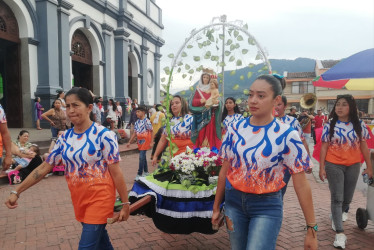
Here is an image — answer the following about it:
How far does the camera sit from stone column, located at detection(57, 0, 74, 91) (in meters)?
12.6

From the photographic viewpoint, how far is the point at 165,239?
3.99m

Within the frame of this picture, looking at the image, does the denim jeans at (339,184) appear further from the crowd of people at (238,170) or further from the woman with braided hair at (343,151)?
the crowd of people at (238,170)

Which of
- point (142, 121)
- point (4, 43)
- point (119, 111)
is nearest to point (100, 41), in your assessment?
point (119, 111)

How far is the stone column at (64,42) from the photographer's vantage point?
12.6m

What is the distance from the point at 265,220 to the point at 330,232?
2902mm

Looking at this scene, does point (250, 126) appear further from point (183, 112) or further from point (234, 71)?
point (183, 112)

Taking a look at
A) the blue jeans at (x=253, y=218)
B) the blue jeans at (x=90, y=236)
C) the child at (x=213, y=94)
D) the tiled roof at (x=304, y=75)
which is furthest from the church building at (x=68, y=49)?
the tiled roof at (x=304, y=75)

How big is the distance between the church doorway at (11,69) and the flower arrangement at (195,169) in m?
10.6

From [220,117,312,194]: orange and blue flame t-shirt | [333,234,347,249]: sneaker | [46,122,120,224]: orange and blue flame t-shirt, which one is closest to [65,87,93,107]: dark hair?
[46,122,120,224]: orange and blue flame t-shirt

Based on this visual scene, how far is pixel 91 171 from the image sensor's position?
2432 mm

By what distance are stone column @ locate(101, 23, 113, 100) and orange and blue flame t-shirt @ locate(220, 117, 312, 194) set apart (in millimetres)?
15223

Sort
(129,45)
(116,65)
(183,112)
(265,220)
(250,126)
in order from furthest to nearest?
(129,45) → (116,65) → (183,112) → (250,126) → (265,220)

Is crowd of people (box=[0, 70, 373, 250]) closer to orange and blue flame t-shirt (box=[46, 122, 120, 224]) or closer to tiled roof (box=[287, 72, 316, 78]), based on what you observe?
orange and blue flame t-shirt (box=[46, 122, 120, 224])

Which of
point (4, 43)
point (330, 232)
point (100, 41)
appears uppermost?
point (100, 41)
